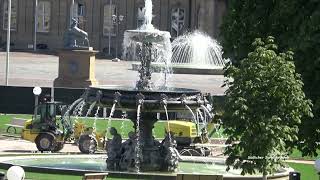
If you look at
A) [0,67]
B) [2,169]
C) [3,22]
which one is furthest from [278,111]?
[3,22]

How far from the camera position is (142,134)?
93.2 ft

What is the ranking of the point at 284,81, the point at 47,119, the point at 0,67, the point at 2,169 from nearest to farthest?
the point at 284,81, the point at 2,169, the point at 47,119, the point at 0,67

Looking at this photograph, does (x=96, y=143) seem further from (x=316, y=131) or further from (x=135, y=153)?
(x=316, y=131)

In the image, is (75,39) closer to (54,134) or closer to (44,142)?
(54,134)

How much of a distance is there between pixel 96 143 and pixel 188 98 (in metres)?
7.38

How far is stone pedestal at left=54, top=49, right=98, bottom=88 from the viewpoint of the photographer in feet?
186

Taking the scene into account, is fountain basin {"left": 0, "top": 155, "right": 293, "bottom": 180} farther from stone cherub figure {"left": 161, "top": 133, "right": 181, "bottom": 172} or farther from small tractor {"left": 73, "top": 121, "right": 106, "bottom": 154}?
small tractor {"left": 73, "top": 121, "right": 106, "bottom": 154}

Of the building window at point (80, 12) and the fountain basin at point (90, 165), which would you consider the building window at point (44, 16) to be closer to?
the building window at point (80, 12)

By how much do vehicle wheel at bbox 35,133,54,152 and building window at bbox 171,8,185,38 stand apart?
6476 centimetres

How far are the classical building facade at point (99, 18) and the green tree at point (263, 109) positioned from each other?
258 ft

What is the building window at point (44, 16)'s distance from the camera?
10112 cm

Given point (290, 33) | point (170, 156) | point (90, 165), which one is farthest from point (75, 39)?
point (290, 33)

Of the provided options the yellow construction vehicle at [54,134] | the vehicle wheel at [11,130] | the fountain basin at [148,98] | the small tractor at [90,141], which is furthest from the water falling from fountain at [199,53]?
the fountain basin at [148,98]

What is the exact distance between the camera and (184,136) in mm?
35656
